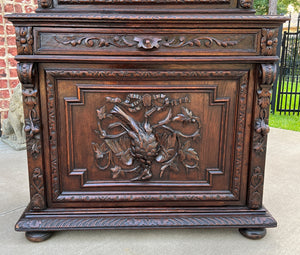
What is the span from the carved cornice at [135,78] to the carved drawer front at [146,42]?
3.8 inches

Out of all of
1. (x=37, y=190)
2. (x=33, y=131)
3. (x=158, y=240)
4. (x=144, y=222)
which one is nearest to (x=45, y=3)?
(x=33, y=131)

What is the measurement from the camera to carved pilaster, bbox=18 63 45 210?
141 centimetres

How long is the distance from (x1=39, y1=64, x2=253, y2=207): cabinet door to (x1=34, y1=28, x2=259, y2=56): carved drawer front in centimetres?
8

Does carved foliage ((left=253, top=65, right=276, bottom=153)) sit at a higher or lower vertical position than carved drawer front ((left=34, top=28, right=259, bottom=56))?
lower

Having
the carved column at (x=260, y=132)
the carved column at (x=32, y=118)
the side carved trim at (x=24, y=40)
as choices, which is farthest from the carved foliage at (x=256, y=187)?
the side carved trim at (x=24, y=40)

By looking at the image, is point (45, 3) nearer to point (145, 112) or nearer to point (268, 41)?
point (145, 112)

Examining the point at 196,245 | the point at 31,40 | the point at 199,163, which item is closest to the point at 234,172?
the point at 199,163

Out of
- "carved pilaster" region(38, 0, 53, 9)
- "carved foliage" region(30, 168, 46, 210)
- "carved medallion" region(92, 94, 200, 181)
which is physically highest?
"carved pilaster" region(38, 0, 53, 9)

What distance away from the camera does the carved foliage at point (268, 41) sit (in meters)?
1.42

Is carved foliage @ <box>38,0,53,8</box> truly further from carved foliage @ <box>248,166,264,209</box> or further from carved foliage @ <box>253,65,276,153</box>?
carved foliage @ <box>248,166,264,209</box>

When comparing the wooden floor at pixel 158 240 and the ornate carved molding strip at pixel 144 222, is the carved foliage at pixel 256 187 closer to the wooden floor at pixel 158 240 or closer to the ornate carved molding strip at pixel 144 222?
the ornate carved molding strip at pixel 144 222

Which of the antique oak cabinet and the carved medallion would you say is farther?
the carved medallion

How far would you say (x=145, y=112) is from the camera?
1.53 m

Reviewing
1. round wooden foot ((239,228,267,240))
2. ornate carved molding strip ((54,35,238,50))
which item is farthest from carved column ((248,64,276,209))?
ornate carved molding strip ((54,35,238,50))
